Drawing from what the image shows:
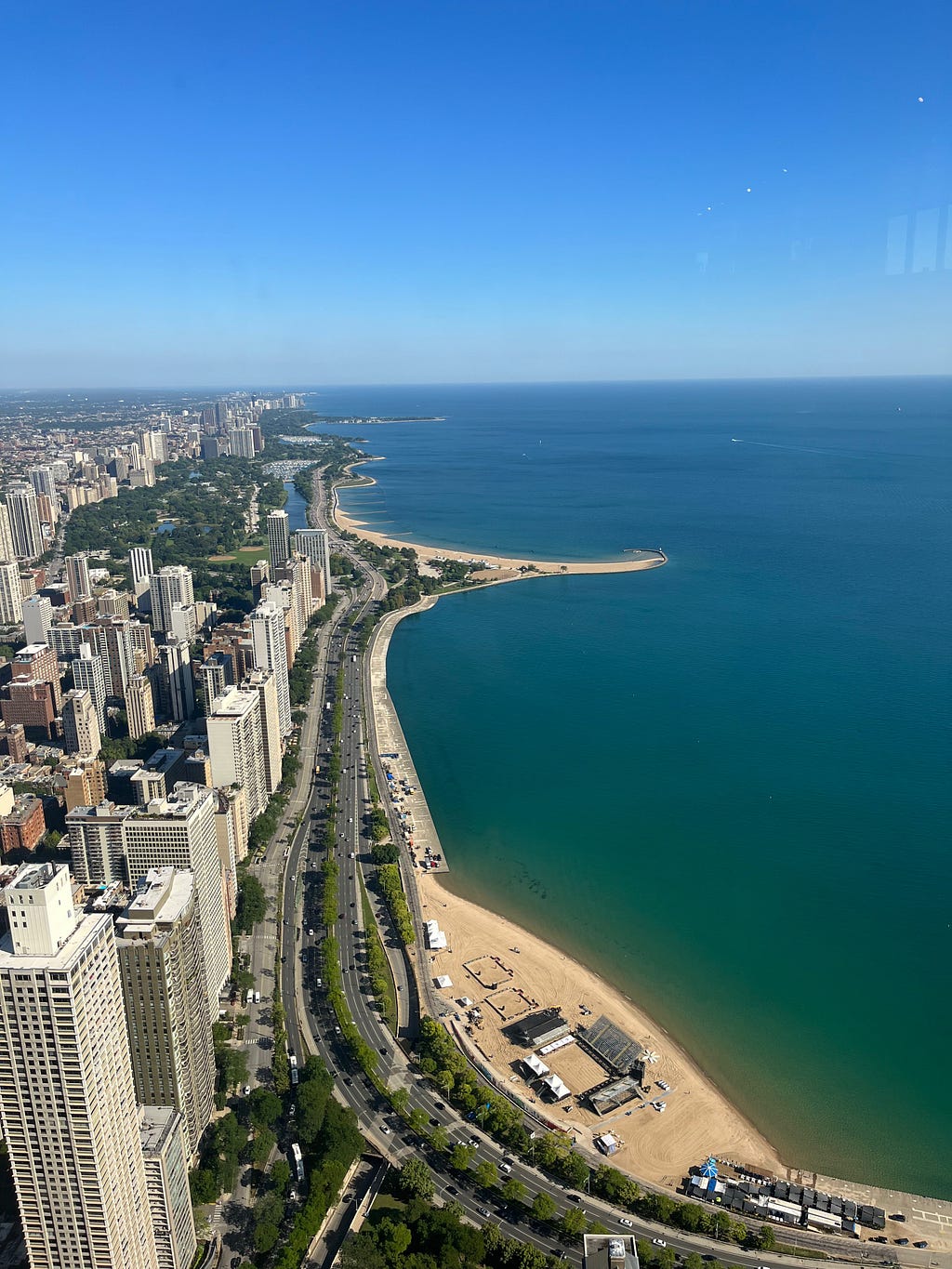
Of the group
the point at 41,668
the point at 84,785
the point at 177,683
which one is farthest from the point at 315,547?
the point at 84,785

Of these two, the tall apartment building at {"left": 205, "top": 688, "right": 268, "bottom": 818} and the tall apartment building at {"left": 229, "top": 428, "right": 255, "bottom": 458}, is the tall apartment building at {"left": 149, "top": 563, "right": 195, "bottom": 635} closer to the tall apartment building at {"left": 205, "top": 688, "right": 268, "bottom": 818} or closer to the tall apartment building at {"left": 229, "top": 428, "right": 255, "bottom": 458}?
the tall apartment building at {"left": 205, "top": 688, "right": 268, "bottom": 818}

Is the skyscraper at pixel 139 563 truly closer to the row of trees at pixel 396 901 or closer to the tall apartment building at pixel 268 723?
the tall apartment building at pixel 268 723

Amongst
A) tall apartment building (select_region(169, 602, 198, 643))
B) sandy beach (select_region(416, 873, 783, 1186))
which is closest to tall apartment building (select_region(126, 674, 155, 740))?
tall apartment building (select_region(169, 602, 198, 643))

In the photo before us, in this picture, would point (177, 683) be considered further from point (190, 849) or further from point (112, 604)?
point (190, 849)

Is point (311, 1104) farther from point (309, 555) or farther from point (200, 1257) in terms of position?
point (309, 555)

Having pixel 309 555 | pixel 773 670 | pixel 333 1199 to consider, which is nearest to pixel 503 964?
pixel 333 1199
